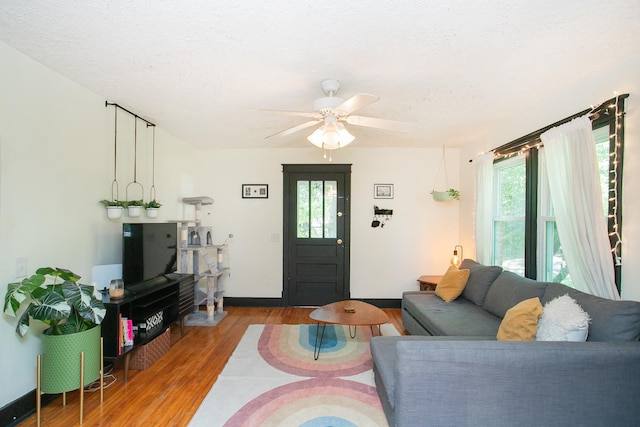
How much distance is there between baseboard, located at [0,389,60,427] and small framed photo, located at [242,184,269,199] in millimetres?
3092

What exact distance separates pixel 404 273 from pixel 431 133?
212cm

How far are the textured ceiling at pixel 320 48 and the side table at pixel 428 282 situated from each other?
2.28m

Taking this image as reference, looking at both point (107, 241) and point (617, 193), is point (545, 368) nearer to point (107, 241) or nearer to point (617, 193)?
point (617, 193)

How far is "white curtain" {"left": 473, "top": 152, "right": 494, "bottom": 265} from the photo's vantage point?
354cm

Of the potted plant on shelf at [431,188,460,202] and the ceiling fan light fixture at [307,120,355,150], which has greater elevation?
the ceiling fan light fixture at [307,120,355,150]

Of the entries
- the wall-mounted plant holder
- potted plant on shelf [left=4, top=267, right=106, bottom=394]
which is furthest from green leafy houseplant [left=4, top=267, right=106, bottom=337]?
the wall-mounted plant holder

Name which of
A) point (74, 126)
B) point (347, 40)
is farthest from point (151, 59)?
point (347, 40)

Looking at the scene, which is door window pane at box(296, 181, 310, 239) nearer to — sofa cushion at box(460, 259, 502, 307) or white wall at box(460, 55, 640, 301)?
sofa cushion at box(460, 259, 502, 307)

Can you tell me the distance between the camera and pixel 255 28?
1.67m

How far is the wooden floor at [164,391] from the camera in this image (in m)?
2.02

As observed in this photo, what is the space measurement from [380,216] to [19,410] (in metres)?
4.14

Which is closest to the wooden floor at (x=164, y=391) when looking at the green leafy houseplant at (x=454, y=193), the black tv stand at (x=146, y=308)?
the black tv stand at (x=146, y=308)

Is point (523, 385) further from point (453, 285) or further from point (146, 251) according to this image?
point (146, 251)

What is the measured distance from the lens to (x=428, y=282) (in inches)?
158
